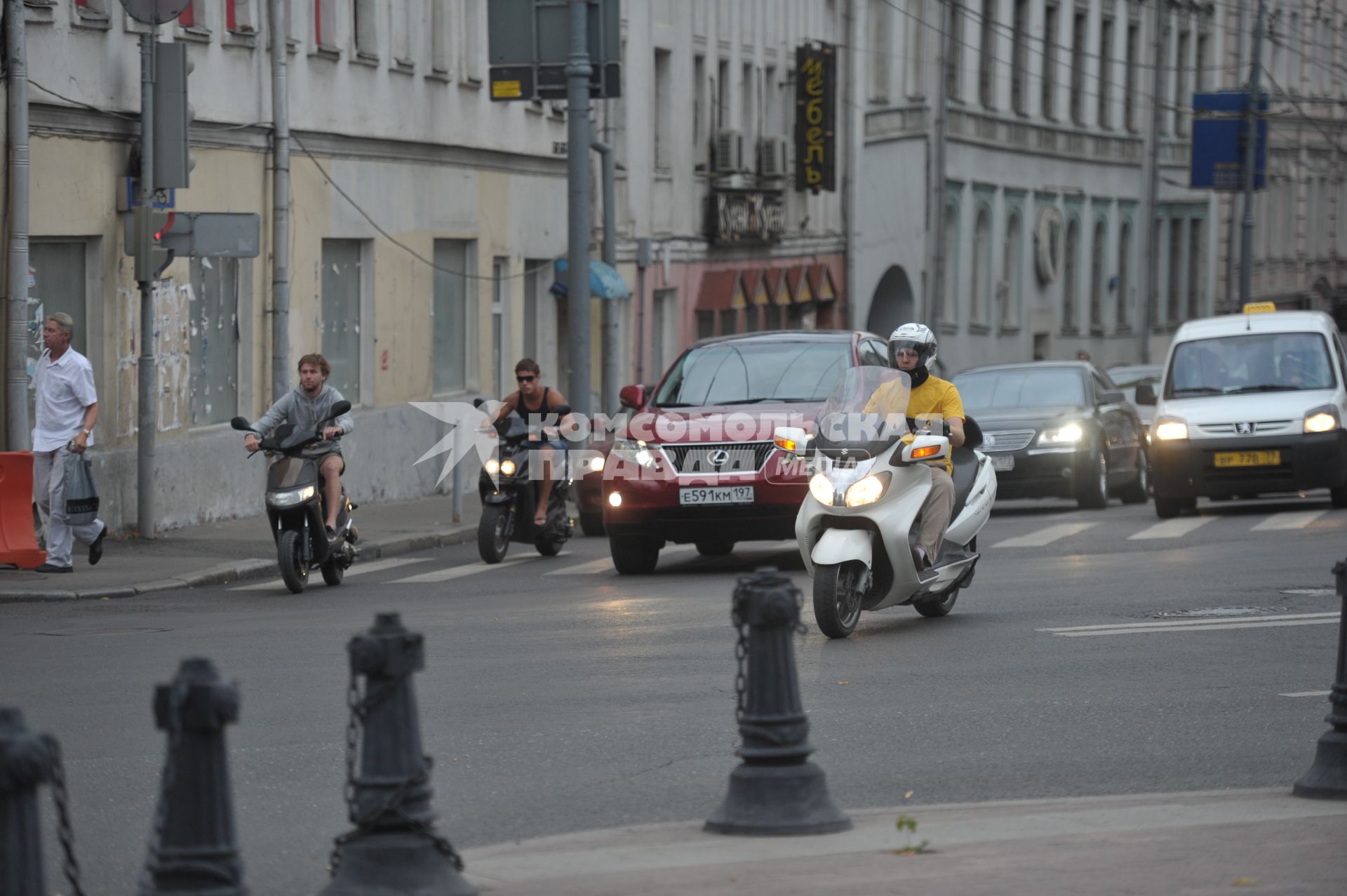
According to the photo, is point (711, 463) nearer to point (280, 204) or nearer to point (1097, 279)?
point (280, 204)

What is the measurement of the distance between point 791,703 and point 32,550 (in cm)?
1144

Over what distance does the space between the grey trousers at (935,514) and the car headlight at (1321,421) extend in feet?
35.4

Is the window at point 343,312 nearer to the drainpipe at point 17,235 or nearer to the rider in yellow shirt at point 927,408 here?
the drainpipe at point 17,235

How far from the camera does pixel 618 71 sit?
2861cm

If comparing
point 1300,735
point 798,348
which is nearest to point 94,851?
point 1300,735

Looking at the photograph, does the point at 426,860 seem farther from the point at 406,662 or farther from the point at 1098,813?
the point at 1098,813

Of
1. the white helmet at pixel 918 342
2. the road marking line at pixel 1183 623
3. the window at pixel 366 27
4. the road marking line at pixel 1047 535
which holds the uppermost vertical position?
the window at pixel 366 27

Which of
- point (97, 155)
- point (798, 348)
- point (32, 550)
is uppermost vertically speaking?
point (97, 155)

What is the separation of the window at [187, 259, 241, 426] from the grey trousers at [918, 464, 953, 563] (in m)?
12.4

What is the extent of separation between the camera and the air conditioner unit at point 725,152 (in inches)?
1751

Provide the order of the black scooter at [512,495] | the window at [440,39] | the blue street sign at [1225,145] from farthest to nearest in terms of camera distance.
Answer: the blue street sign at [1225,145] < the window at [440,39] < the black scooter at [512,495]

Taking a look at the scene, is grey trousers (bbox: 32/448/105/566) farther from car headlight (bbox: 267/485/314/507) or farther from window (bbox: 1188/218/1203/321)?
window (bbox: 1188/218/1203/321)

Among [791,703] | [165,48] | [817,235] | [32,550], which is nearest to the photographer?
[791,703]

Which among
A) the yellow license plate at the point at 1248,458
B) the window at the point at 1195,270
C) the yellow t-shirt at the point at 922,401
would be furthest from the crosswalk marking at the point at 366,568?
the window at the point at 1195,270
